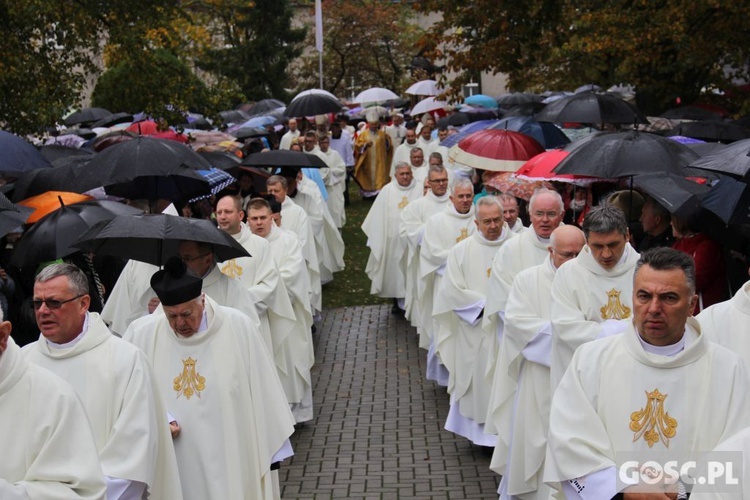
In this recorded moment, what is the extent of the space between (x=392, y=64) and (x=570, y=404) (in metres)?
38.8

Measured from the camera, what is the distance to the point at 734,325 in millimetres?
5734

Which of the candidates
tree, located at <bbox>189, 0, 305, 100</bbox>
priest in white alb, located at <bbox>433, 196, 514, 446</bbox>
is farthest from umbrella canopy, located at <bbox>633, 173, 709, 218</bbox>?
tree, located at <bbox>189, 0, 305, 100</bbox>

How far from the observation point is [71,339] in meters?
5.43

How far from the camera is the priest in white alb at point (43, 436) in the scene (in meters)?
4.39

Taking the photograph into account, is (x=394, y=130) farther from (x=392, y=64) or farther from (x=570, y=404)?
(x=570, y=404)

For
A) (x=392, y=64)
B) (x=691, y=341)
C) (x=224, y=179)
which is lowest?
(x=392, y=64)

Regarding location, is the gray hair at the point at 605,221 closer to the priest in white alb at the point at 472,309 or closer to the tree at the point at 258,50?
the priest in white alb at the point at 472,309

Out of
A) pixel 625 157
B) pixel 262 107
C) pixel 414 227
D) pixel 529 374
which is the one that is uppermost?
pixel 625 157

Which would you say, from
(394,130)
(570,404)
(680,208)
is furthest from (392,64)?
(570,404)

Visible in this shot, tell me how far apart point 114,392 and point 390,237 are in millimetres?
9807

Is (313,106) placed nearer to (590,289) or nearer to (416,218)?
(416,218)

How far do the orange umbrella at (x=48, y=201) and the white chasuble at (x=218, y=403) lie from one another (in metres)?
3.31

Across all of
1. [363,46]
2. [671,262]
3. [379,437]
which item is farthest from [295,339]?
[363,46]

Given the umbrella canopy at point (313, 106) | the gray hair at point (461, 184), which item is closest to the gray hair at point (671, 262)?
the gray hair at point (461, 184)
